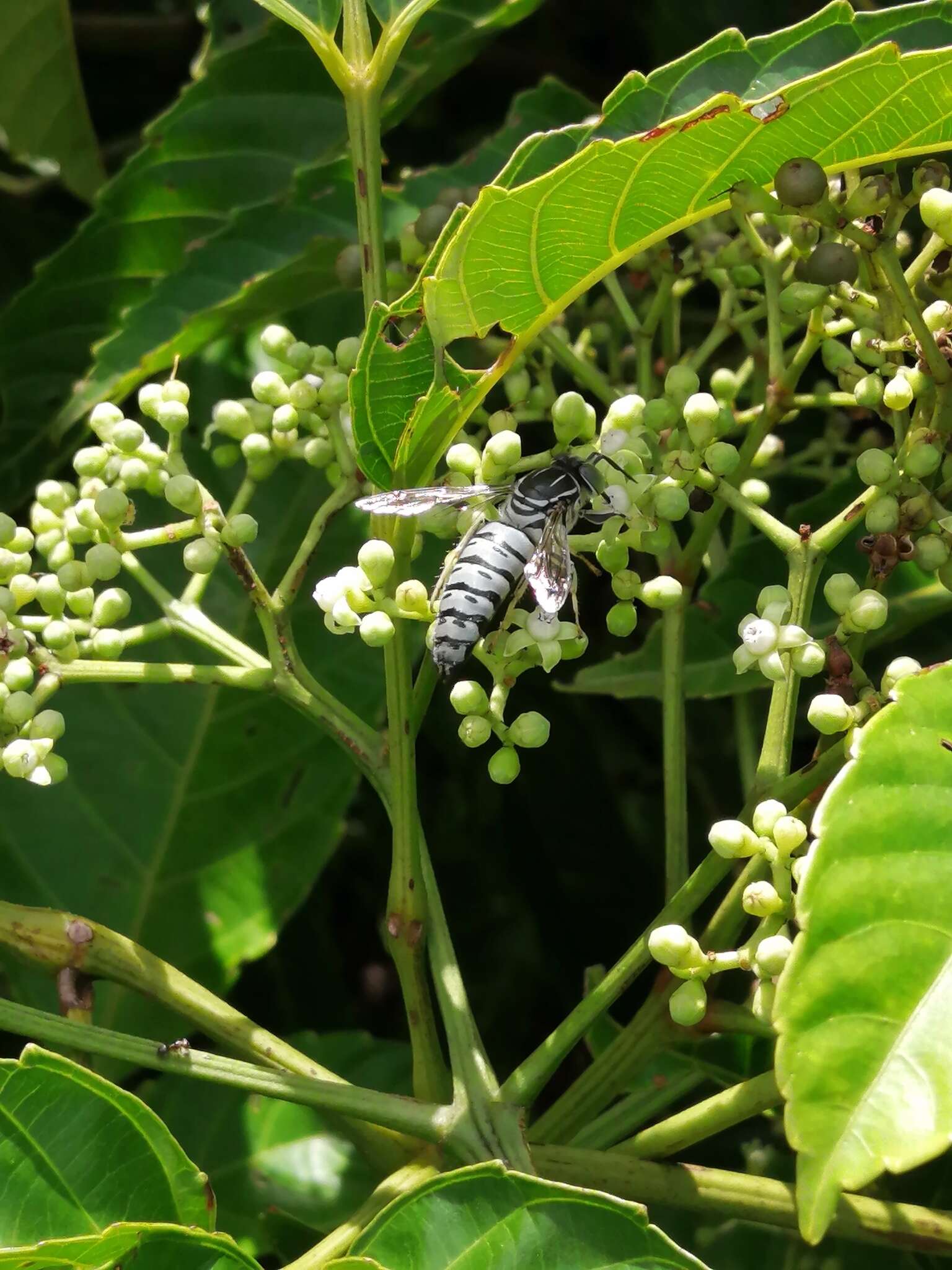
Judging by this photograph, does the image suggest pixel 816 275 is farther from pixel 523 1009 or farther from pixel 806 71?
pixel 523 1009

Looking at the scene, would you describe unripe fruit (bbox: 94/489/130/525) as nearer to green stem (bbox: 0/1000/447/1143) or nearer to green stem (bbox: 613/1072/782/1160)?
green stem (bbox: 0/1000/447/1143)

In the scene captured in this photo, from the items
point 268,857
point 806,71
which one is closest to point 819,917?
point 806,71

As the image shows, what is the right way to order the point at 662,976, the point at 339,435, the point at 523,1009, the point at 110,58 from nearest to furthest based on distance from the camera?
the point at 662,976 < the point at 339,435 < the point at 523,1009 < the point at 110,58

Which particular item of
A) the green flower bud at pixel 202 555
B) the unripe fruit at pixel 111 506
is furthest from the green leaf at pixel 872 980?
the unripe fruit at pixel 111 506

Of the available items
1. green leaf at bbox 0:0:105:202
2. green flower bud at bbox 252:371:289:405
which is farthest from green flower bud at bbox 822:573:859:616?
green leaf at bbox 0:0:105:202

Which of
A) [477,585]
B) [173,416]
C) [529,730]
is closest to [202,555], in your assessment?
[173,416]

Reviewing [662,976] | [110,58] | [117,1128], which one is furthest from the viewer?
[110,58]
